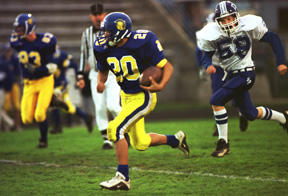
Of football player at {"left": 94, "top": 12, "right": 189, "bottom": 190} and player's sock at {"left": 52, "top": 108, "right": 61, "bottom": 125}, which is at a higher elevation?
football player at {"left": 94, "top": 12, "right": 189, "bottom": 190}

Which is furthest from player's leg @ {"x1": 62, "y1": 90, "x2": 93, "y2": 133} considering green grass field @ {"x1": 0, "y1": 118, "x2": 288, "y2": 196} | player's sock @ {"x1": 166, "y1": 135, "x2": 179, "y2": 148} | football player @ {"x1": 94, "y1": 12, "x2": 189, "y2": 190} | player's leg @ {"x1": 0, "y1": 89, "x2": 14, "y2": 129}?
football player @ {"x1": 94, "y1": 12, "x2": 189, "y2": 190}

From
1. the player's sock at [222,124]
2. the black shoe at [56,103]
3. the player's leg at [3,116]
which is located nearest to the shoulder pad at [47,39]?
the black shoe at [56,103]

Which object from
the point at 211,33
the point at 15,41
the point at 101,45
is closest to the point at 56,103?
the point at 15,41

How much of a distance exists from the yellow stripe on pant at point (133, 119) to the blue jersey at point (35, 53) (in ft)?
10.1

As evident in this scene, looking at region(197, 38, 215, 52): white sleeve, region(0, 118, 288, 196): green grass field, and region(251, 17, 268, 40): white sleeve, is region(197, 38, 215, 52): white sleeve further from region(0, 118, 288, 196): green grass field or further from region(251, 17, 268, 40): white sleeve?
region(0, 118, 288, 196): green grass field

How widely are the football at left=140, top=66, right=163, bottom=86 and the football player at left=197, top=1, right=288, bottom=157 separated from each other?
4.83 feet

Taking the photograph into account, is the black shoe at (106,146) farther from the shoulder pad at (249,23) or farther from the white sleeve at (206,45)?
the shoulder pad at (249,23)

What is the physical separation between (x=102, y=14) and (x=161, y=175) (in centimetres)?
284

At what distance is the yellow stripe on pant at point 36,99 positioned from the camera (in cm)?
790

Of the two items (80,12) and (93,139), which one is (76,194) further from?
(80,12)

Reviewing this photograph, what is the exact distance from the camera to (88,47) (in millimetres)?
7633

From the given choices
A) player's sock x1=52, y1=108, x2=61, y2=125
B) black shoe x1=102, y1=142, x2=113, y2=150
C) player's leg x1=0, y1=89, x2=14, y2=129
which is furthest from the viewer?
player's leg x1=0, y1=89, x2=14, y2=129

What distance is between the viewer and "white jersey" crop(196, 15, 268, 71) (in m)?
6.20

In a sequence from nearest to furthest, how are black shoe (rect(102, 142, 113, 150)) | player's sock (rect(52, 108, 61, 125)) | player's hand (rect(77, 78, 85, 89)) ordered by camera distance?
player's hand (rect(77, 78, 85, 89)) < black shoe (rect(102, 142, 113, 150)) < player's sock (rect(52, 108, 61, 125))
